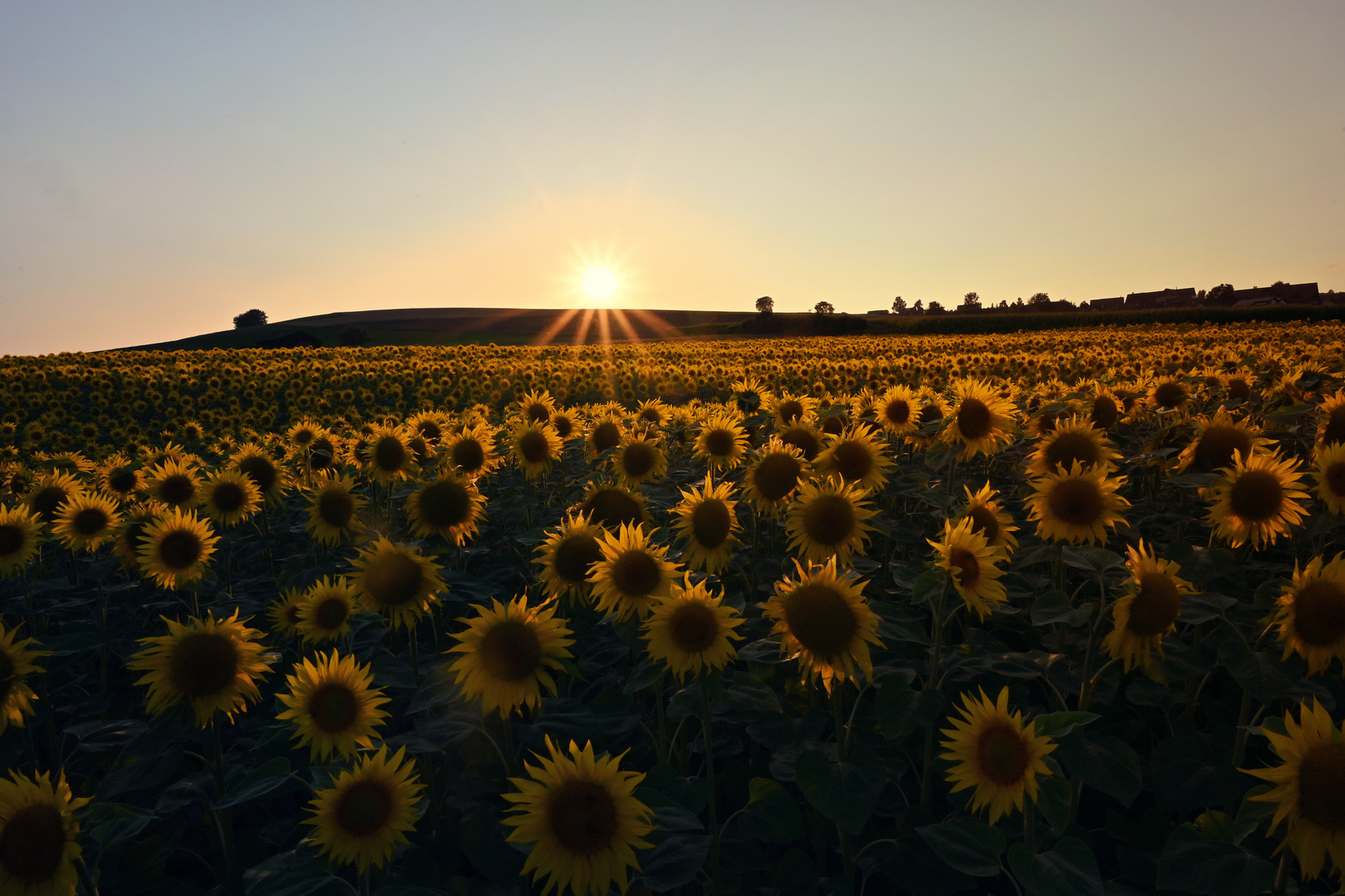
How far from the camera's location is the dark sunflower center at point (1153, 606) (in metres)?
2.75

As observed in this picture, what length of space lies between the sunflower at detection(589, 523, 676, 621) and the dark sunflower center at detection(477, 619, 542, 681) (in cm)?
35

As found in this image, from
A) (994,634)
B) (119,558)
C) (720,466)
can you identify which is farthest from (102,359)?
(994,634)

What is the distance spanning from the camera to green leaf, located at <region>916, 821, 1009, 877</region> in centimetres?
225

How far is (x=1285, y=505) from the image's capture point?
3.60 meters

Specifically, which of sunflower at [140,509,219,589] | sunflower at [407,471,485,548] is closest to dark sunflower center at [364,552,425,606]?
A: sunflower at [407,471,485,548]

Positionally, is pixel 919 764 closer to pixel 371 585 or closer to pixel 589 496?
pixel 589 496

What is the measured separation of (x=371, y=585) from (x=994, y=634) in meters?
3.83

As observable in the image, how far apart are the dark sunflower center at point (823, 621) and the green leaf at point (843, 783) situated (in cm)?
40

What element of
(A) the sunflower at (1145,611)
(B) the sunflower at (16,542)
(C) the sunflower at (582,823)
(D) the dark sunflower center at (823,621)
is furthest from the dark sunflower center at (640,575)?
(B) the sunflower at (16,542)

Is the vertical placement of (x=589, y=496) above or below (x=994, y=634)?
above

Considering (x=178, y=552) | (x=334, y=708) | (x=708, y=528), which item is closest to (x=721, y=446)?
(x=708, y=528)

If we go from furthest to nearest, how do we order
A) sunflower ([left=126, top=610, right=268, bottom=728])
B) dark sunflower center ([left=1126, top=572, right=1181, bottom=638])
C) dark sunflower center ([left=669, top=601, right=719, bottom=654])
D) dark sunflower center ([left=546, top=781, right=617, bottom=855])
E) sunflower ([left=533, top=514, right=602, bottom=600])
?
sunflower ([left=533, top=514, right=602, bottom=600])
sunflower ([left=126, top=610, right=268, bottom=728])
dark sunflower center ([left=1126, top=572, right=1181, bottom=638])
dark sunflower center ([left=669, top=601, right=719, bottom=654])
dark sunflower center ([left=546, top=781, right=617, bottom=855])

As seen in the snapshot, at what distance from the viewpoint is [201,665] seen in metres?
3.14

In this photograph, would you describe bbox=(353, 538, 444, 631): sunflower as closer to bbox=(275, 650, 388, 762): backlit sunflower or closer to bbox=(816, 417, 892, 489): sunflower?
bbox=(275, 650, 388, 762): backlit sunflower
